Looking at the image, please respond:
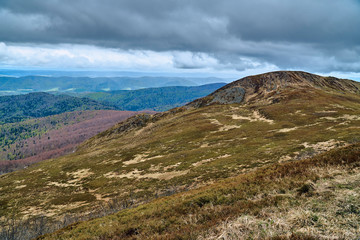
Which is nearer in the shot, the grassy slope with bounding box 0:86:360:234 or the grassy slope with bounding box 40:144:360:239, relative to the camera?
the grassy slope with bounding box 40:144:360:239

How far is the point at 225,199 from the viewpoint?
18.7m

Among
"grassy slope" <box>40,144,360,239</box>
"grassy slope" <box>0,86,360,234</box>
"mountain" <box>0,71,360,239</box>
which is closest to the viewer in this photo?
"grassy slope" <box>40,144,360,239</box>

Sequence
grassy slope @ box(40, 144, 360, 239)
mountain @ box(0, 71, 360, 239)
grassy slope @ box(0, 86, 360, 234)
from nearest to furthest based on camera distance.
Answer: grassy slope @ box(40, 144, 360, 239)
mountain @ box(0, 71, 360, 239)
grassy slope @ box(0, 86, 360, 234)

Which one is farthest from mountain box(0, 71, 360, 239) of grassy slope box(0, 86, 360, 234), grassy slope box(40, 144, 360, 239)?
grassy slope box(0, 86, 360, 234)

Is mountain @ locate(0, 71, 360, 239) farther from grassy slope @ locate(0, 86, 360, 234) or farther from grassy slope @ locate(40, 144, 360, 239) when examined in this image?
grassy slope @ locate(0, 86, 360, 234)

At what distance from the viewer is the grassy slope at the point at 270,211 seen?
37.3 feet

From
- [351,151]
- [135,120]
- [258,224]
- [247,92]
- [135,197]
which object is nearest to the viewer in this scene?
[258,224]

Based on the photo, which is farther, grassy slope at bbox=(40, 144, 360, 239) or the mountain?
the mountain

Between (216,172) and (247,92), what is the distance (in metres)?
174

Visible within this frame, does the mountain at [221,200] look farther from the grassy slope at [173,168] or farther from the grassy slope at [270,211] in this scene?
the grassy slope at [173,168]

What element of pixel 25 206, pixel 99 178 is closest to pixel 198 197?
pixel 99 178

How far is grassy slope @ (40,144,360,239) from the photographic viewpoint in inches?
448

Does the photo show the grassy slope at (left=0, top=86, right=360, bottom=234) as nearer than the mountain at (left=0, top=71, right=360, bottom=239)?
No

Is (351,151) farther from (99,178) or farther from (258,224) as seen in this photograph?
(99,178)
